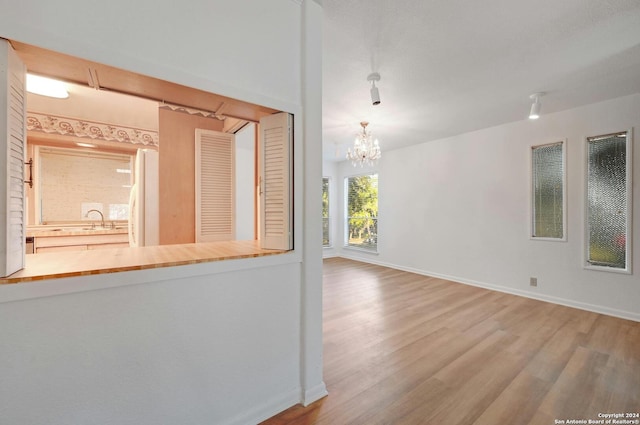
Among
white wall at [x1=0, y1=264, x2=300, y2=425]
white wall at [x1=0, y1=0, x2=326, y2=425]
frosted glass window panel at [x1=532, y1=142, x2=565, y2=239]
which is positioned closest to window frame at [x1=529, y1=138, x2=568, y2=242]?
frosted glass window panel at [x1=532, y1=142, x2=565, y2=239]

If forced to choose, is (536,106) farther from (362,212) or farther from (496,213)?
(362,212)

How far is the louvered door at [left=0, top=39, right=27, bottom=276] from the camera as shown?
3.05 ft

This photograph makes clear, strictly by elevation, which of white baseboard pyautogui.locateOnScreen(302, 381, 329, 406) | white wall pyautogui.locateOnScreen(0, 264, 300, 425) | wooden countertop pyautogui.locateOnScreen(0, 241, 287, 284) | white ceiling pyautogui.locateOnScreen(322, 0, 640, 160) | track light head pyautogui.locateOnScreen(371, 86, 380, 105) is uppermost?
white ceiling pyautogui.locateOnScreen(322, 0, 640, 160)

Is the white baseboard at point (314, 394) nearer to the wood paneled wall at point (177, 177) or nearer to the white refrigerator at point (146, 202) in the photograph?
the wood paneled wall at point (177, 177)

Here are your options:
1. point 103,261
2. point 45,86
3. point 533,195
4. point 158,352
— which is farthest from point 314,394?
point 533,195

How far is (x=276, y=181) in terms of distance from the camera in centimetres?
163

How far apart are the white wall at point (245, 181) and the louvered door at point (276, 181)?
3.29 ft

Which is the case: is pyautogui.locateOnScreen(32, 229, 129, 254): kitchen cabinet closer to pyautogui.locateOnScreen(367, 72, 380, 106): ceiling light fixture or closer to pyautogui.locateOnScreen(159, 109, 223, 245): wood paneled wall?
pyautogui.locateOnScreen(159, 109, 223, 245): wood paneled wall

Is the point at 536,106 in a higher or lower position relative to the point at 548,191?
higher

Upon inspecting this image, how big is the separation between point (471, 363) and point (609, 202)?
280 cm

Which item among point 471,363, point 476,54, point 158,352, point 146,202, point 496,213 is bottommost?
point 471,363

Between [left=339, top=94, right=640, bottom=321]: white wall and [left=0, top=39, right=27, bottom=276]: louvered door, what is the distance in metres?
4.97

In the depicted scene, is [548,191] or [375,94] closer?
[375,94]

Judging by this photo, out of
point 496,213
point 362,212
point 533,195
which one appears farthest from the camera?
point 362,212
